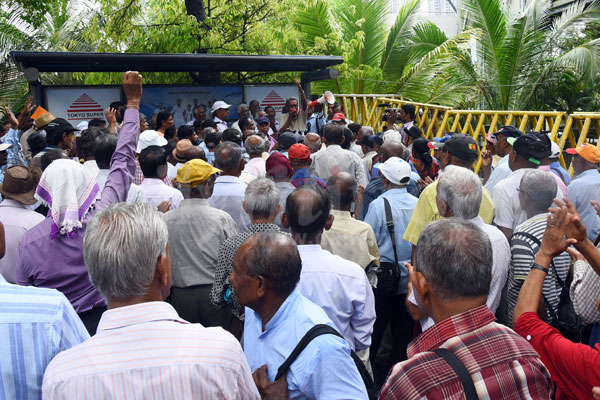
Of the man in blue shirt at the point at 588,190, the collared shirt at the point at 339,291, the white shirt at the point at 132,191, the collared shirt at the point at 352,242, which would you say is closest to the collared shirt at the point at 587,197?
the man in blue shirt at the point at 588,190

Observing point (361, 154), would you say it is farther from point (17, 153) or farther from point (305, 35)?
point (305, 35)

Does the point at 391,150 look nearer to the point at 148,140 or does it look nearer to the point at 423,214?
the point at 423,214

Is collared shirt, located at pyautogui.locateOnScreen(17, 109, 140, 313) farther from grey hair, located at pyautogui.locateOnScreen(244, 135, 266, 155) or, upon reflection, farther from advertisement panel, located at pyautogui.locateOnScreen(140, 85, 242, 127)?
advertisement panel, located at pyautogui.locateOnScreen(140, 85, 242, 127)

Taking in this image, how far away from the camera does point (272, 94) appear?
41.1ft

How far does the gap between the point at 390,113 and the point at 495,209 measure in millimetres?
5173

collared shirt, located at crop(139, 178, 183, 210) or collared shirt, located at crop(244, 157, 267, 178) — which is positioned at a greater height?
collared shirt, located at crop(139, 178, 183, 210)

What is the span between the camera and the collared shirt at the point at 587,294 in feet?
10.0

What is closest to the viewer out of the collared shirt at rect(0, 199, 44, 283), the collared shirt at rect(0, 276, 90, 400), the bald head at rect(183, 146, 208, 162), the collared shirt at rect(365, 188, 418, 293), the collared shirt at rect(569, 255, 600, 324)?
the collared shirt at rect(0, 276, 90, 400)

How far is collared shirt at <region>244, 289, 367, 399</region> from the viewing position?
2309 mm

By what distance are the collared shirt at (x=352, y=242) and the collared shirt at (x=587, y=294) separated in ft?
4.90

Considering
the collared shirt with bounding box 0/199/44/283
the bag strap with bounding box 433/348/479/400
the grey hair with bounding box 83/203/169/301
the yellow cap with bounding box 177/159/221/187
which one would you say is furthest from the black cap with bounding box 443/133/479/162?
the grey hair with bounding box 83/203/169/301

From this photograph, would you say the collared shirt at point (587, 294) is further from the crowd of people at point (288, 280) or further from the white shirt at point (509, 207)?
the white shirt at point (509, 207)

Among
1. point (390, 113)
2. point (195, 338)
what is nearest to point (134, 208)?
point (195, 338)

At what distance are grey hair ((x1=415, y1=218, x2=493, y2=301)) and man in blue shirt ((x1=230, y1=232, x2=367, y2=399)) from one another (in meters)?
0.47
